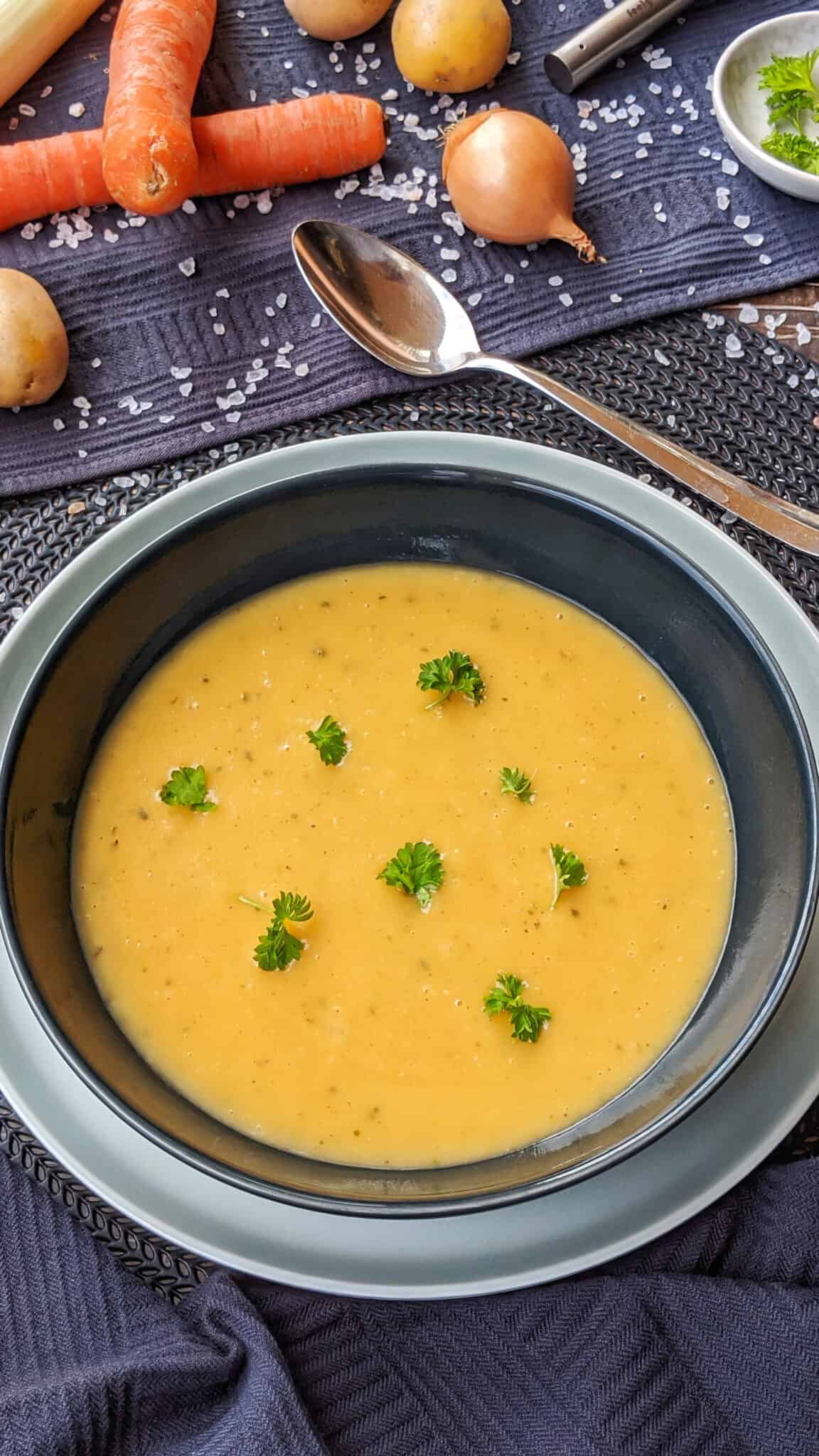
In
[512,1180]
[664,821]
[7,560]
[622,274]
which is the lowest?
[512,1180]

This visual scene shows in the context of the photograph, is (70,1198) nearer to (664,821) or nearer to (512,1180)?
(512,1180)

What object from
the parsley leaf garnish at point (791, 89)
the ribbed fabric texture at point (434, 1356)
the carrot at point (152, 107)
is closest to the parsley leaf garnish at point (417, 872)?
the ribbed fabric texture at point (434, 1356)

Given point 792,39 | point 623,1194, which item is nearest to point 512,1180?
point 623,1194

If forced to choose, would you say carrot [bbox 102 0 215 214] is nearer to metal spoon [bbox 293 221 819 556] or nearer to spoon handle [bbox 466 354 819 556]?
metal spoon [bbox 293 221 819 556]

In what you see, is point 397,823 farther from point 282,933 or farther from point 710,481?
point 710,481

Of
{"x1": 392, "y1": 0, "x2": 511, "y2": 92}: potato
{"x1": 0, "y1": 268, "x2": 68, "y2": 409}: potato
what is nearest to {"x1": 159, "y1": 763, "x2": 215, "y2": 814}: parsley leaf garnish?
{"x1": 0, "y1": 268, "x2": 68, "y2": 409}: potato

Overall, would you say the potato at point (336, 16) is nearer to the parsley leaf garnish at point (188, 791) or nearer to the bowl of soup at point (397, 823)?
the bowl of soup at point (397, 823)
